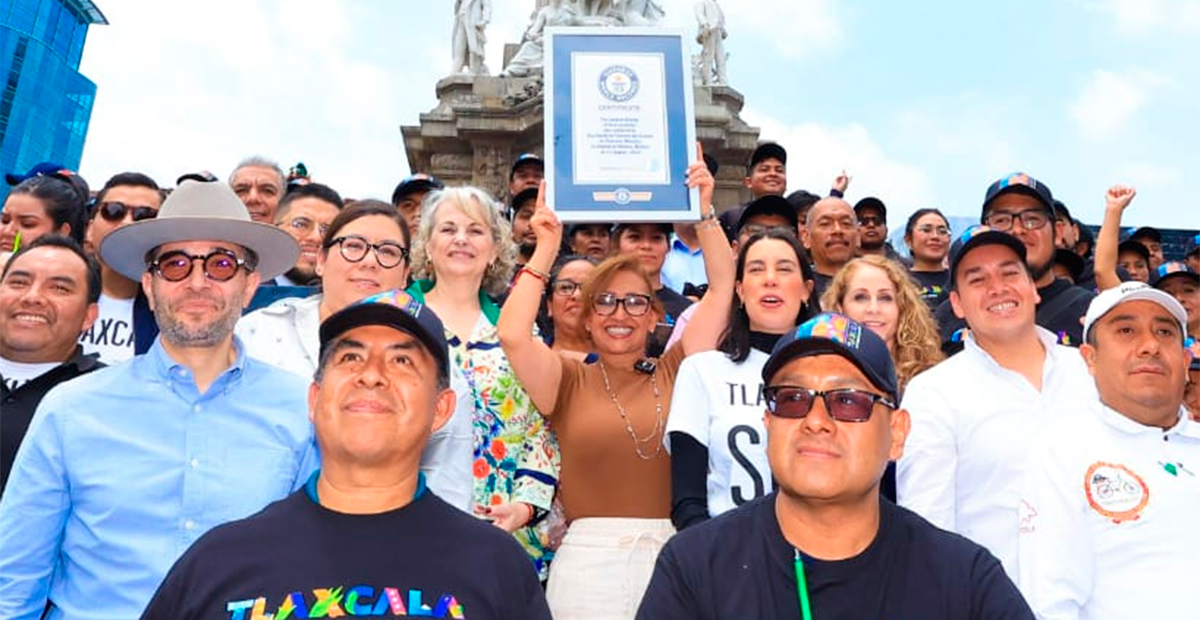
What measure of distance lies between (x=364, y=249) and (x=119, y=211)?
2.50 m

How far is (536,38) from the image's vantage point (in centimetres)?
1984

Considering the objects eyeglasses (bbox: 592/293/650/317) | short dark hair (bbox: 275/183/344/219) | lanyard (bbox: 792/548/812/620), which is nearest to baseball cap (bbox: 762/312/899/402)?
lanyard (bbox: 792/548/812/620)

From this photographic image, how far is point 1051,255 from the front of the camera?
6.28 metres

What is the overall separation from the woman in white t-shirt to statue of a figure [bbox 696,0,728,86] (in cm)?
1534

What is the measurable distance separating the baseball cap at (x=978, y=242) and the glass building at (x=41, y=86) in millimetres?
58221

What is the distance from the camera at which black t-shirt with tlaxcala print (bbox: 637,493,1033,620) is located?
2.73 m

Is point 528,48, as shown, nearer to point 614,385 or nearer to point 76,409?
point 614,385

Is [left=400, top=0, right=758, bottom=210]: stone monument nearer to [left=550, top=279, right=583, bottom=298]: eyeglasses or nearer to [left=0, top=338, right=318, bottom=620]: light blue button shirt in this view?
[left=550, top=279, right=583, bottom=298]: eyeglasses

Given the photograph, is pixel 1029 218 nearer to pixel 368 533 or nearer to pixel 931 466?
pixel 931 466

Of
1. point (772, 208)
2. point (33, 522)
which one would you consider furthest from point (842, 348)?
point (772, 208)

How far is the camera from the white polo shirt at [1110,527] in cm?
368

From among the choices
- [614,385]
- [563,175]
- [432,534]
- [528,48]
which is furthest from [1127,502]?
[528,48]

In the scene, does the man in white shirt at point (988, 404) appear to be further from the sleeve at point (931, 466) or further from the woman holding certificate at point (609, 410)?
the woman holding certificate at point (609, 410)

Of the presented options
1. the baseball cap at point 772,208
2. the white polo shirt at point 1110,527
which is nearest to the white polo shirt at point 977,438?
the white polo shirt at point 1110,527
